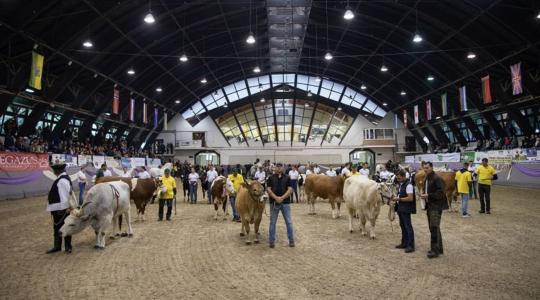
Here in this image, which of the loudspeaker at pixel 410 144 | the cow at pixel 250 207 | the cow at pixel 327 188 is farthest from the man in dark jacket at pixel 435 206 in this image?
the loudspeaker at pixel 410 144

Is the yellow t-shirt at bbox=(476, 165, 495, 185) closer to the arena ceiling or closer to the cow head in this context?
the cow head

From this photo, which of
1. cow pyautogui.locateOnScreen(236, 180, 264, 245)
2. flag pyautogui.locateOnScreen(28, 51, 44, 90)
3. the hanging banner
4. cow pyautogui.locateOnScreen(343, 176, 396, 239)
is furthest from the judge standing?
flag pyautogui.locateOnScreen(28, 51, 44, 90)

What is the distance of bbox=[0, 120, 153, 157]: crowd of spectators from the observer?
63.7ft

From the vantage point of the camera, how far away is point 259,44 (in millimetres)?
32188

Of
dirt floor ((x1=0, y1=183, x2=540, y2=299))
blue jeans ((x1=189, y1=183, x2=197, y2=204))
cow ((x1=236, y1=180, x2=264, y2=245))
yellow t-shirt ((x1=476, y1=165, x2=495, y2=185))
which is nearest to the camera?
dirt floor ((x1=0, y1=183, x2=540, y2=299))

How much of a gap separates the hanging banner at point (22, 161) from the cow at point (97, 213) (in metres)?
11.3

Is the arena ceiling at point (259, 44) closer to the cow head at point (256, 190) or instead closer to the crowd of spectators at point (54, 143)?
the crowd of spectators at point (54, 143)

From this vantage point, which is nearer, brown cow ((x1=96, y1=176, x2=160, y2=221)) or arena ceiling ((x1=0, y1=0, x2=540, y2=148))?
brown cow ((x1=96, y1=176, x2=160, y2=221))

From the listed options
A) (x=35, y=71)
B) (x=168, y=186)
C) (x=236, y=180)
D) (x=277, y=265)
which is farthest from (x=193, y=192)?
(x=277, y=265)

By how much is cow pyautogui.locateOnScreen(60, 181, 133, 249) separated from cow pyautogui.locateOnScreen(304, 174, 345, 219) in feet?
21.9

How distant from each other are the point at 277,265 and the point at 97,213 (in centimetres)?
390

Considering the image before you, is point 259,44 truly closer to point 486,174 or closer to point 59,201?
point 486,174

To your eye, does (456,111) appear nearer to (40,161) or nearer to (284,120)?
(284,120)

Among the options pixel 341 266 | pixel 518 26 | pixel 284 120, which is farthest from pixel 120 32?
pixel 284 120
